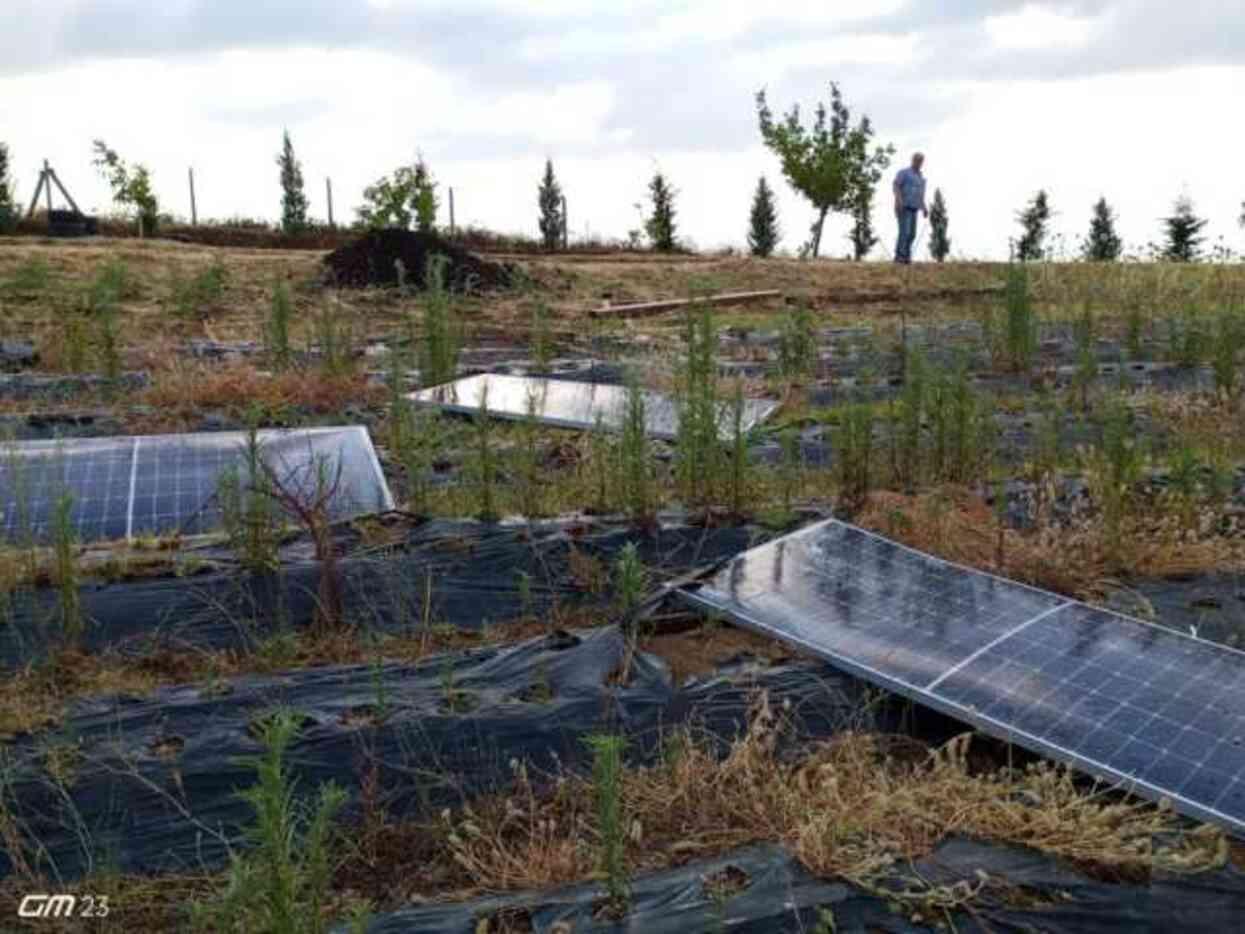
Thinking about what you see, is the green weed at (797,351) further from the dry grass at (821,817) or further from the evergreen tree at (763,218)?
the evergreen tree at (763,218)

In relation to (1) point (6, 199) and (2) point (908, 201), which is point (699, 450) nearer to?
(2) point (908, 201)

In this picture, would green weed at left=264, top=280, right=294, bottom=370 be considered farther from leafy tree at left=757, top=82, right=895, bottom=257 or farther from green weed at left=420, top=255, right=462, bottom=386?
leafy tree at left=757, top=82, right=895, bottom=257

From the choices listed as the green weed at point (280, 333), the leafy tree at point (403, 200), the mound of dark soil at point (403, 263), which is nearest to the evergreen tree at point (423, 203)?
the leafy tree at point (403, 200)

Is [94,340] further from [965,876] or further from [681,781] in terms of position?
[965,876]

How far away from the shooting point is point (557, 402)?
752 centimetres

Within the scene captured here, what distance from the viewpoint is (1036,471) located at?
555 centimetres

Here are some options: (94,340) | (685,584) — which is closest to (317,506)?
(685,584)

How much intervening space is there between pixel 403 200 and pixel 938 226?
13504 mm

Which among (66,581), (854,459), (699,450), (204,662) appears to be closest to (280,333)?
(699,450)

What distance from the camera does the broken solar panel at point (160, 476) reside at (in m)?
5.07

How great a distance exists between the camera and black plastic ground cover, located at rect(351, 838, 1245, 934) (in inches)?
99.1

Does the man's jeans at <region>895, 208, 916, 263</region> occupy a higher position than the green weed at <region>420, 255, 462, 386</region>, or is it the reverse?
the man's jeans at <region>895, 208, 916, 263</region>

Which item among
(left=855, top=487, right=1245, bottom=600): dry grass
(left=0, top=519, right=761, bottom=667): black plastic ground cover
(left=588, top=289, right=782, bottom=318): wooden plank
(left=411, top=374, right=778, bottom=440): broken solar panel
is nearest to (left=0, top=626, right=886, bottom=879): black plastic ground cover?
(left=0, top=519, right=761, bottom=667): black plastic ground cover

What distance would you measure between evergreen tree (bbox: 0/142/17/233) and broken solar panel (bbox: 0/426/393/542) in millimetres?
15808
